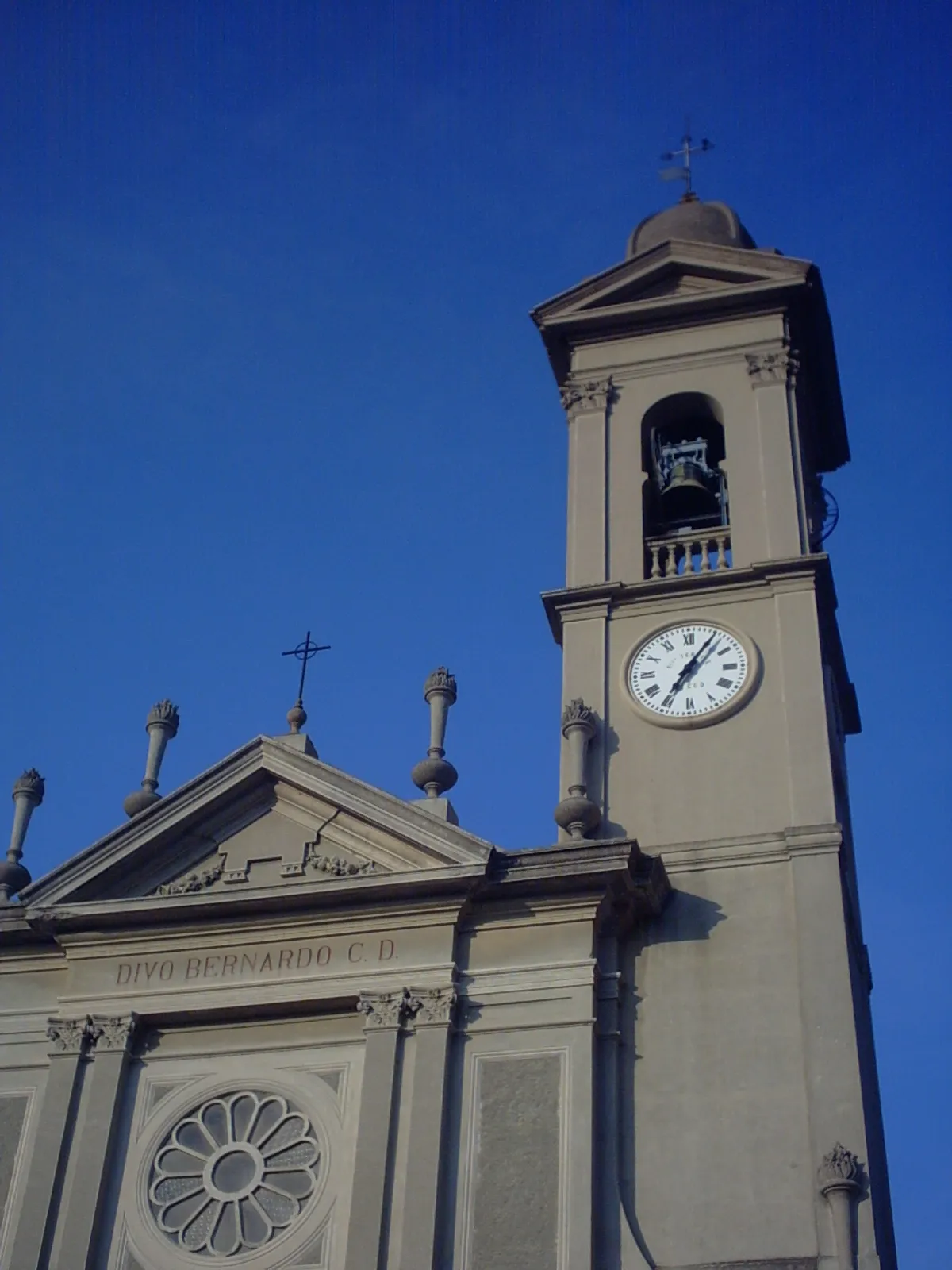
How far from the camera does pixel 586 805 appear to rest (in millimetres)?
19109

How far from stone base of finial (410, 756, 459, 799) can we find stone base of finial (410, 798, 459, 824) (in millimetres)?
145

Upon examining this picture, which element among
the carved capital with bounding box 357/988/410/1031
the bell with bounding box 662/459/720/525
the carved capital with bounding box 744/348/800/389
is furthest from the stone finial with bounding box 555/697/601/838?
the carved capital with bounding box 744/348/800/389

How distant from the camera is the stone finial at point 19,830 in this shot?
20.2 m

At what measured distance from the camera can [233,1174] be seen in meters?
17.5

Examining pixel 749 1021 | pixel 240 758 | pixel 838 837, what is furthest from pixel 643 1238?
pixel 240 758

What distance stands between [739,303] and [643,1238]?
1161 cm

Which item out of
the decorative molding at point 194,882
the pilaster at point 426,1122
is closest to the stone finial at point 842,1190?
the pilaster at point 426,1122

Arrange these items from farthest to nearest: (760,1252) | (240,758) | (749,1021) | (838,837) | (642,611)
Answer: (642,611), (240,758), (838,837), (749,1021), (760,1252)

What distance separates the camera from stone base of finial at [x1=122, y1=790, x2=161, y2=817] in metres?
20.3

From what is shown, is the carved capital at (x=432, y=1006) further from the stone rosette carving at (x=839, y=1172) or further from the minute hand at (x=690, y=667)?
the minute hand at (x=690, y=667)

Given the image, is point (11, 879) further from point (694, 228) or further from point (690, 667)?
point (694, 228)

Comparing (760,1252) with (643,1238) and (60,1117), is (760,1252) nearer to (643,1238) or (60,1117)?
(643,1238)

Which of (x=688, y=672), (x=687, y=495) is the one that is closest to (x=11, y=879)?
(x=688, y=672)

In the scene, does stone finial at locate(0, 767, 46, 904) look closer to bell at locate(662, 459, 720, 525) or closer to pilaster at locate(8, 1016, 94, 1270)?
pilaster at locate(8, 1016, 94, 1270)
